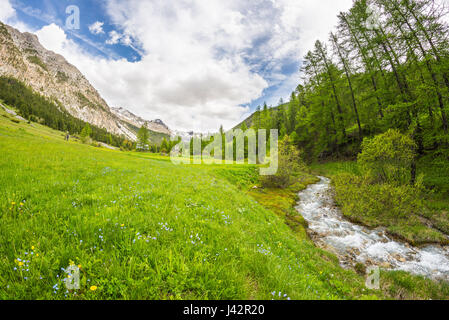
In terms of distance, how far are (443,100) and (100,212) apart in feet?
90.2

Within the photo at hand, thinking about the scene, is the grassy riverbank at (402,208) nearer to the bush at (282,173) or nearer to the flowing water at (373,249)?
the flowing water at (373,249)

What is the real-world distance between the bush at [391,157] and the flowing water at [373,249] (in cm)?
546

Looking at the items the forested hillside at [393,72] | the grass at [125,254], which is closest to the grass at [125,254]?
the grass at [125,254]

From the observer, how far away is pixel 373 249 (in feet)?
34.0

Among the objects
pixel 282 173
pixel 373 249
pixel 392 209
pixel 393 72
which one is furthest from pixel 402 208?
pixel 393 72

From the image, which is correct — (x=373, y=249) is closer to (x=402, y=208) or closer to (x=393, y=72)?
(x=402, y=208)

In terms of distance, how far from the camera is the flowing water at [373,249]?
351 inches

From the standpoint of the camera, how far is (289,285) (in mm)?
3480

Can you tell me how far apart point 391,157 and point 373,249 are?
8.96 meters

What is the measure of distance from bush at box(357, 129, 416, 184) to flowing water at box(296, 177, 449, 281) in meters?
5.46

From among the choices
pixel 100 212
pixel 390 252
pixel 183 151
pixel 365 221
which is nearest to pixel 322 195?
pixel 365 221

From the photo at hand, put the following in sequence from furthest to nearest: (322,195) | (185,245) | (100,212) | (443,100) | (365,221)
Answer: (322,195) < (443,100) < (365,221) < (100,212) < (185,245)
